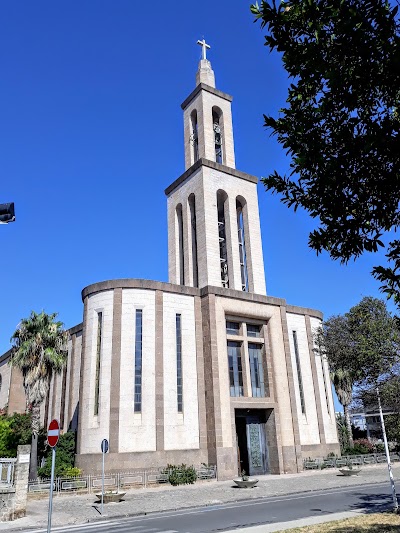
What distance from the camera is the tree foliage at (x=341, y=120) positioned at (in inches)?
262

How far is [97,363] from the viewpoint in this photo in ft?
102

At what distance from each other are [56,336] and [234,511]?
17701mm

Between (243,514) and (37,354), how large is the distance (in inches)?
723

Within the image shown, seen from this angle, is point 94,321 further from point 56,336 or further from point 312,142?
point 312,142

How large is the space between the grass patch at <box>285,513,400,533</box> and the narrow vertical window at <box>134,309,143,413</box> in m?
18.8

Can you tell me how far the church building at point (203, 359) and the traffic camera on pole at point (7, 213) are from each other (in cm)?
2129

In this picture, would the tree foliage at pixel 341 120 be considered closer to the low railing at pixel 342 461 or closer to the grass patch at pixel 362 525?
the grass patch at pixel 362 525

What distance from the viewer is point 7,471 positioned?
1795 cm

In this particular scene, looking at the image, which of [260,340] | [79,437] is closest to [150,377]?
[79,437]

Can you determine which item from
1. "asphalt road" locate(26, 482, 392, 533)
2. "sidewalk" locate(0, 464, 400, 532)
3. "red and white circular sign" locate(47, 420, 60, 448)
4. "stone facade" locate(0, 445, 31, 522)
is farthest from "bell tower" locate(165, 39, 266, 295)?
"red and white circular sign" locate(47, 420, 60, 448)

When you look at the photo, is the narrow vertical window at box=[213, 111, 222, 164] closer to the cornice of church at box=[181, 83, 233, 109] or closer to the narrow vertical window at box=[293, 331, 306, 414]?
the cornice of church at box=[181, 83, 233, 109]

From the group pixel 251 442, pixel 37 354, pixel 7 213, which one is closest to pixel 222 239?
pixel 251 442

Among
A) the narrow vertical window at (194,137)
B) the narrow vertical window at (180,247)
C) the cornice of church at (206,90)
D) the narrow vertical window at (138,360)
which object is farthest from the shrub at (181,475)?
the cornice of church at (206,90)

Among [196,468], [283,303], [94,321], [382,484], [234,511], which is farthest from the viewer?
[283,303]
